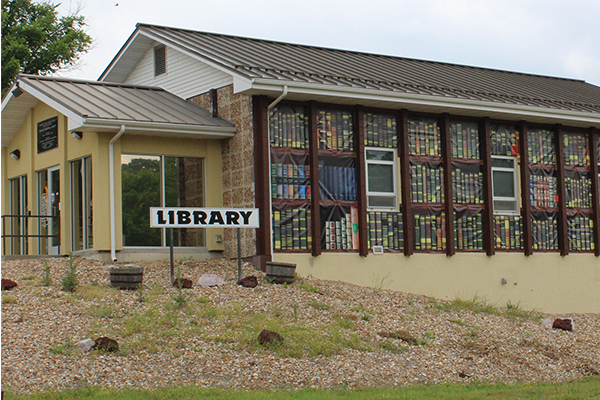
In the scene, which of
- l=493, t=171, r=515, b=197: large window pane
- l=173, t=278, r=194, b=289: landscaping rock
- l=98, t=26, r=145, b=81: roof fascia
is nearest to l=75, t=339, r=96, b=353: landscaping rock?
l=173, t=278, r=194, b=289: landscaping rock

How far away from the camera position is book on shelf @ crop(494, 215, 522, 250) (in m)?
17.6

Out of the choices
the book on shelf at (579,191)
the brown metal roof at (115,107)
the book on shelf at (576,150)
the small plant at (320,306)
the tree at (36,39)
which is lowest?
the small plant at (320,306)

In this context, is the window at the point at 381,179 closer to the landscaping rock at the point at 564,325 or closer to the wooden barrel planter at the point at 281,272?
the wooden barrel planter at the point at 281,272

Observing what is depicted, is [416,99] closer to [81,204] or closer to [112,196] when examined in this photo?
[112,196]

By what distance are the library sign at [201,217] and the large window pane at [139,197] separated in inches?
103

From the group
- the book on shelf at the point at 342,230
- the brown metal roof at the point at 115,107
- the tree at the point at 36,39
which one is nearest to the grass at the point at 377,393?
the book on shelf at the point at 342,230

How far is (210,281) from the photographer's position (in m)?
13.1

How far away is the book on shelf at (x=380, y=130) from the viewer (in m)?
16.3

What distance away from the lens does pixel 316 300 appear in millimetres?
12719

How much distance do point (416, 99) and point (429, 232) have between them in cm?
281

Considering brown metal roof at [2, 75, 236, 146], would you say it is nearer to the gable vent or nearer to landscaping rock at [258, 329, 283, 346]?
the gable vent

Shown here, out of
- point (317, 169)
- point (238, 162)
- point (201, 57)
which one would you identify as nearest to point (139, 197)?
point (238, 162)

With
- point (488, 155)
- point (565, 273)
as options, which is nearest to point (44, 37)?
point (488, 155)

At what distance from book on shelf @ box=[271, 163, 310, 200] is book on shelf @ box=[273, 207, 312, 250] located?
29 cm
